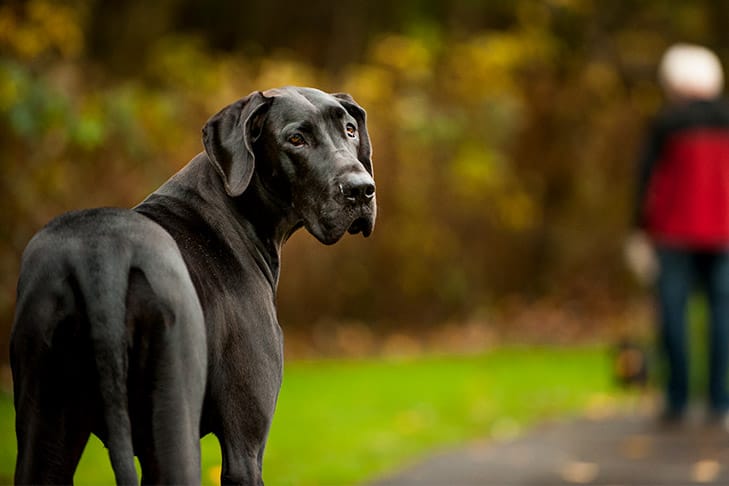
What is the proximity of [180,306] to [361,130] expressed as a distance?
99cm

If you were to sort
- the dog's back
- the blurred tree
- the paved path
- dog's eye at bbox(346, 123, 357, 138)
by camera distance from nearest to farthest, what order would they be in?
the dog's back, dog's eye at bbox(346, 123, 357, 138), the paved path, the blurred tree

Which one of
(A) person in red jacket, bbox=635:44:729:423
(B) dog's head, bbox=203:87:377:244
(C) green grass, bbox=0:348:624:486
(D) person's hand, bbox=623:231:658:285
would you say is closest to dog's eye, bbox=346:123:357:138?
(B) dog's head, bbox=203:87:377:244

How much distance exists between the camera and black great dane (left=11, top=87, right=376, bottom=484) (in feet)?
9.64

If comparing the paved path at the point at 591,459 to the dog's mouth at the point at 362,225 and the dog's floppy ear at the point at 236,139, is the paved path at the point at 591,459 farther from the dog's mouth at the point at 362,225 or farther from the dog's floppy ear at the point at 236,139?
the dog's floppy ear at the point at 236,139

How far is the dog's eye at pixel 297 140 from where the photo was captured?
3469mm

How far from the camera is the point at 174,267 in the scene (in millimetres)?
3037

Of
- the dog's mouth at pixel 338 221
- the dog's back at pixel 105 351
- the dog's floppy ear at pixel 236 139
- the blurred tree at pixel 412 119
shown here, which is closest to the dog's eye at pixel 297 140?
the dog's floppy ear at pixel 236 139

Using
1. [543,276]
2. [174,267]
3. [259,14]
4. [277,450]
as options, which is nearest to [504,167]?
[543,276]

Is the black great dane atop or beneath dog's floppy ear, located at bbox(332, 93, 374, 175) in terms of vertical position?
beneath

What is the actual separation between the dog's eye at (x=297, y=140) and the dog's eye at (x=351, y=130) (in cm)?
18

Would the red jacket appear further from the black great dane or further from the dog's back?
the dog's back

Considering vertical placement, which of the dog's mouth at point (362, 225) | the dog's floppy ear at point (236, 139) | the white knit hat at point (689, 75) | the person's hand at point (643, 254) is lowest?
the dog's mouth at point (362, 225)

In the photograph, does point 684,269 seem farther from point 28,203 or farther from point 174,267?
point 174,267

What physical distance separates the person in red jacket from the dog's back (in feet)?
20.7
